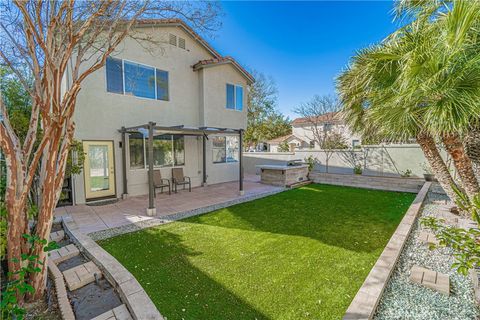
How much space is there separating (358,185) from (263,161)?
24.0 ft

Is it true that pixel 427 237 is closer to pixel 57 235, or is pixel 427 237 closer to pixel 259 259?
pixel 259 259

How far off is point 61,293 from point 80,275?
523 millimetres

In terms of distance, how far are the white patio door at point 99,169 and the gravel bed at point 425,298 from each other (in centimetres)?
933

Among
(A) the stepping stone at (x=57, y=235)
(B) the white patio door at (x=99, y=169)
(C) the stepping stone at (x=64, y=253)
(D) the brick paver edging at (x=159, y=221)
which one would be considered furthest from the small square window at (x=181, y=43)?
(C) the stepping stone at (x=64, y=253)

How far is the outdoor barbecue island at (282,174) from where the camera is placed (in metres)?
11.7

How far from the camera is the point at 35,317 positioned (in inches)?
113

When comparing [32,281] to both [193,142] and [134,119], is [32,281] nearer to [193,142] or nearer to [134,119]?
[134,119]

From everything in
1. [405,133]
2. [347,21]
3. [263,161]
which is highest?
[347,21]

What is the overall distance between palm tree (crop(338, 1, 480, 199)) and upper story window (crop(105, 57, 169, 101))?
311 inches

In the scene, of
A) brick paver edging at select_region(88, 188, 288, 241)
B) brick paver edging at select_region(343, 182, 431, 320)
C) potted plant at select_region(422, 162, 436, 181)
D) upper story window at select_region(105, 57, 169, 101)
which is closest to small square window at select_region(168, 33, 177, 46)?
upper story window at select_region(105, 57, 169, 101)

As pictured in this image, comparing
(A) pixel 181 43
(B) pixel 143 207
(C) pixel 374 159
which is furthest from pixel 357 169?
(A) pixel 181 43

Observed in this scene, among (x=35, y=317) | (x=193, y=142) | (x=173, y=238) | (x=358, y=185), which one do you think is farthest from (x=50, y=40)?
(x=358, y=185)

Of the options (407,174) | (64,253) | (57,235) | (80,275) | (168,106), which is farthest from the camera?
(407,174)

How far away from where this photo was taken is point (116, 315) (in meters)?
2.93
